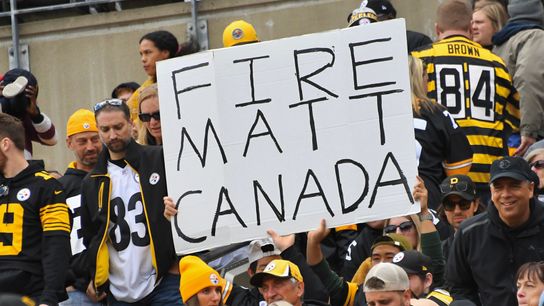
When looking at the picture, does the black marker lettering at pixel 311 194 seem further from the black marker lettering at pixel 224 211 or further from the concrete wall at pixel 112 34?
the concrete wall at pixel 112 34

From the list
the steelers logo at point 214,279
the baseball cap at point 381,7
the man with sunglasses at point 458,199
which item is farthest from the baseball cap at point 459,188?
the baseball cap at point 381,7

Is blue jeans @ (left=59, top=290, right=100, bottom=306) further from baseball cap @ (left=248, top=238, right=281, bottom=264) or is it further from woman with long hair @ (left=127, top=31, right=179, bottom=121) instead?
woman with long hair @ (left=127, top=31, right=179, bottom=121)

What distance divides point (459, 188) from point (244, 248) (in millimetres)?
1541

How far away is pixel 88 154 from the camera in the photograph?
12680 millimetres

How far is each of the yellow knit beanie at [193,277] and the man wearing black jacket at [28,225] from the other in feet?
2.38

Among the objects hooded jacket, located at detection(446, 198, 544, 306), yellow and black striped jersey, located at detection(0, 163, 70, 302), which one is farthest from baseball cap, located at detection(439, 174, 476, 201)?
yellow and black striped jersey, located at detection(0, 163, 70, 302)

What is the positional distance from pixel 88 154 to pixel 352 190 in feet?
8.70

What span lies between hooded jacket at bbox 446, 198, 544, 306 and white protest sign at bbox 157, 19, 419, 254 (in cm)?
69

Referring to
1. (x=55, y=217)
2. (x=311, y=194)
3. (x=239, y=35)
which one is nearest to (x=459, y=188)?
(x=311, y=194)

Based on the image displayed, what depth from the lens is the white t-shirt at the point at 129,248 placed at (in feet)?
37.3

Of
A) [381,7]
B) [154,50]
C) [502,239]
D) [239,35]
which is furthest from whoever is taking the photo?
[381,7]

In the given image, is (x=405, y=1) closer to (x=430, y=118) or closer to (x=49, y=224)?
(x=430, y=118)

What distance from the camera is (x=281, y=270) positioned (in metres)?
10.9

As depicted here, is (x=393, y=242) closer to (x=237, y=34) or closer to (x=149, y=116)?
(x=149, y=116)
